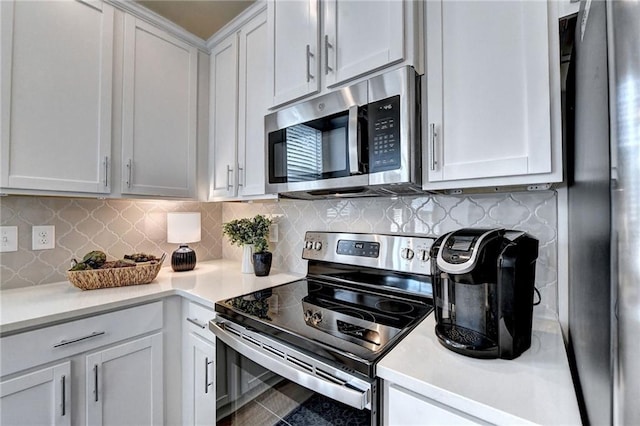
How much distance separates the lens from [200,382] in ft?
4.51

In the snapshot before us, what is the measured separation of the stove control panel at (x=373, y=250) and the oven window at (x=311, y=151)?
0.41 meters

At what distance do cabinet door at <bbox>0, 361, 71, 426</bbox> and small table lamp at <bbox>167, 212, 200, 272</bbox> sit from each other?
2.60 ft

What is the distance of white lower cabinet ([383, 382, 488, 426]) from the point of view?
622mm

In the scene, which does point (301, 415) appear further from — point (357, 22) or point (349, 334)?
point (357, 22)

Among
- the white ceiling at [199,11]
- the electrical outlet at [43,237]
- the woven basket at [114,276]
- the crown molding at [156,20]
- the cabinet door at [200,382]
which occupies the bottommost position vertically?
the cabinet door at [200,382]

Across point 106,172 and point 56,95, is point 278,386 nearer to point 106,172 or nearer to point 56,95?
point 106,172

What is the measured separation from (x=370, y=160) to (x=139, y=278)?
4.63 ft

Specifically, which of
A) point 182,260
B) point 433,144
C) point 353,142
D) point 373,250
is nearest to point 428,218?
point 373,250

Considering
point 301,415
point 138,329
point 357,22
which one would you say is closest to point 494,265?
point 301,415

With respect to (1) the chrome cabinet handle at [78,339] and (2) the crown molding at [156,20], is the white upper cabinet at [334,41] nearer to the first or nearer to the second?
(2) the crown molding at [156,20]

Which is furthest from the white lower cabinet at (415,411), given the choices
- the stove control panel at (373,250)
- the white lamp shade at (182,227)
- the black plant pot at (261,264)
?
the white lamp shade at (182,227)

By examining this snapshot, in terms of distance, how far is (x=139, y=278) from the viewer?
1.57 meters

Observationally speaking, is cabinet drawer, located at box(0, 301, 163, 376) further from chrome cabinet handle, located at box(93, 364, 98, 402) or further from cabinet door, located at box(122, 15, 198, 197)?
cabinet door, located at box(122, 15, 198, 197)

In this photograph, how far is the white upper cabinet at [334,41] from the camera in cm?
101
